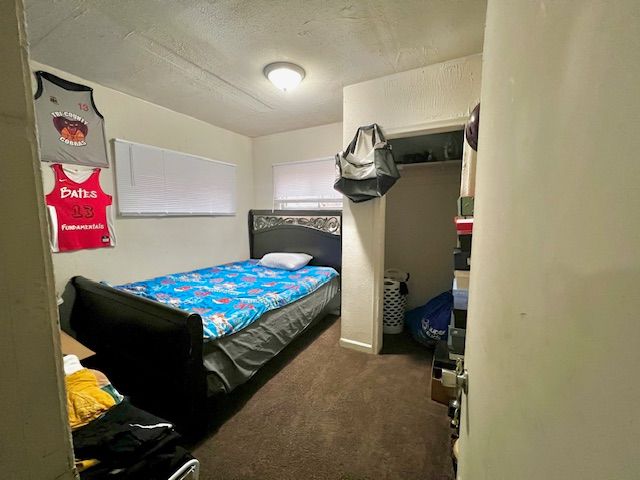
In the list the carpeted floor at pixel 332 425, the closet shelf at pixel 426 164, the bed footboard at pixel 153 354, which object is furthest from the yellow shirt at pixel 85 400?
the closet shelf at pixel 426 164

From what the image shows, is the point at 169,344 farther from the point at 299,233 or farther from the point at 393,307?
the point at 299,233

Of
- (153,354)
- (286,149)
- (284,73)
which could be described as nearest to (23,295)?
(153,354)

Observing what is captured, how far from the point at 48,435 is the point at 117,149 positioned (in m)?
2.92

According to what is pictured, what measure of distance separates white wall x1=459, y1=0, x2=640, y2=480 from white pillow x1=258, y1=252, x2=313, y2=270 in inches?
113

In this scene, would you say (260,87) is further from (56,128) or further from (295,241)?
(295,241)

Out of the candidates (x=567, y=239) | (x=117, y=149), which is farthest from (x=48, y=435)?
(x=117, y=149)

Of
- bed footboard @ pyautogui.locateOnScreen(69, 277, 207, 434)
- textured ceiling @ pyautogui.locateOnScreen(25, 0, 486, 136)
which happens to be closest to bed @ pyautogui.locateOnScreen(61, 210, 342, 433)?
bed footboard @ pyautogui.locateOnScreen(69, 277, 207, 434)

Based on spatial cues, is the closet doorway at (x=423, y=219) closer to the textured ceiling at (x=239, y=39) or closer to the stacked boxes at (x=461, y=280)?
the textured ceiling at (x=239, y=39)

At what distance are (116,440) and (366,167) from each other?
2.13 metres

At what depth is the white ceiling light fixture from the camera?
6.66ft

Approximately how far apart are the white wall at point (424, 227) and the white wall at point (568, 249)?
104 inches

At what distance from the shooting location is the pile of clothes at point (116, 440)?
83cm

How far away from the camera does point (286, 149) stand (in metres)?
3.78

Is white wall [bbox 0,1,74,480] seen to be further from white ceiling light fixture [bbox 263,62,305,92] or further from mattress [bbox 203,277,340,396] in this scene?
white ceiling light fixture [bbox 263,62,305,92]
